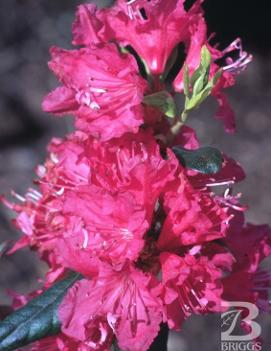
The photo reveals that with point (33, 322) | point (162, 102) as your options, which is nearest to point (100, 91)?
point (162, 102)

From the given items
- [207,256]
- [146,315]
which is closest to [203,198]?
[207,256]

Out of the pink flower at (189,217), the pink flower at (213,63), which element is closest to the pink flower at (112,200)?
the pink flower at (189,217)

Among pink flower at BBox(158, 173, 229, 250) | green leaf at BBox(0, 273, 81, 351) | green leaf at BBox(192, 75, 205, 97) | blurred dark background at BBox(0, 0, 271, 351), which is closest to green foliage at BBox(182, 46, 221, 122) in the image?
green leaf at BBox(192, 75, 205, 97)

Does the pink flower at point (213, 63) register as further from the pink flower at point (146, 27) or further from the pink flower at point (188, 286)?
the pink flower at point (188, 286)

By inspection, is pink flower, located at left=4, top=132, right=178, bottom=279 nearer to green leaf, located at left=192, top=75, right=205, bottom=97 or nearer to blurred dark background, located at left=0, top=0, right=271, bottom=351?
green leaf, located at left=192, top=75, right=205, bottom=97

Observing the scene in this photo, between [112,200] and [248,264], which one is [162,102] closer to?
[112,200]

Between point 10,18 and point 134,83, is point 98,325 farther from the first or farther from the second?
point 10,18
